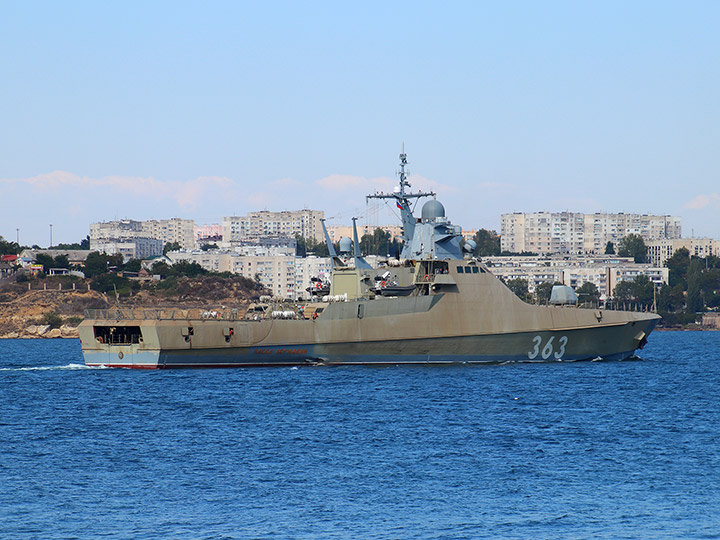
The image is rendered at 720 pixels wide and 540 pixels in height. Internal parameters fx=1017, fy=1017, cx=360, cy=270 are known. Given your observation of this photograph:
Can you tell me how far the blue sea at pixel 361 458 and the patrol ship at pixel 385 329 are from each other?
120 inches

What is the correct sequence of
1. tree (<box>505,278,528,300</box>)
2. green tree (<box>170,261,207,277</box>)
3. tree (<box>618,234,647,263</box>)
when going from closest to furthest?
1. green tree (<box>170,261,207,277</box>)
2. tree (<box>505,278,528,300</box>)
3. tree (<box>618,234,647,263</box>)

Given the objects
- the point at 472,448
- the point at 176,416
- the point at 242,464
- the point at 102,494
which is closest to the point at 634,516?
the point at 472,448

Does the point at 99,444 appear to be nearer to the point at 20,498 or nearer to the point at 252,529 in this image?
the point at 20,498

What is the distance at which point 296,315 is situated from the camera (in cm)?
4844

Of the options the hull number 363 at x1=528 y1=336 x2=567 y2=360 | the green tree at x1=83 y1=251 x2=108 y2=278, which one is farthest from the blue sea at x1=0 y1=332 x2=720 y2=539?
the green tree at x1=83 y1=251 x2=108 y2=278

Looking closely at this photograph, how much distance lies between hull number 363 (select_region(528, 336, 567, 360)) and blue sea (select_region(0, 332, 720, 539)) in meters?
4.25

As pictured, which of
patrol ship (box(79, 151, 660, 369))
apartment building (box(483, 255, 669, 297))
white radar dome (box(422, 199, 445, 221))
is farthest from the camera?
apartment building (box(483, 255, 669, 297))

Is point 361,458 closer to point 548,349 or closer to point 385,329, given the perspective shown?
point 385,329

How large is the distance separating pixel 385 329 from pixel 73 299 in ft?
296

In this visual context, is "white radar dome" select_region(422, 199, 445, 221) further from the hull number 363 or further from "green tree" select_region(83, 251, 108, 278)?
"green tree" select_region(83, 251, 108, 278)

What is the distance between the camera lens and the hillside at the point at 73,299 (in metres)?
125

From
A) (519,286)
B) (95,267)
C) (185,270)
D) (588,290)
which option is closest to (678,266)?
(588,290)

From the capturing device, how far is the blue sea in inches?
773

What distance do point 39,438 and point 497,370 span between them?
870 inches
